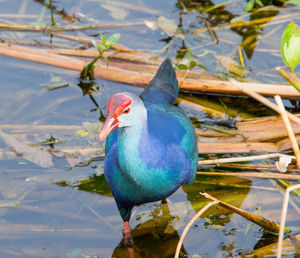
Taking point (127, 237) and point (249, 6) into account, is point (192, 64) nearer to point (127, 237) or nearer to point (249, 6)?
point (249, 6)

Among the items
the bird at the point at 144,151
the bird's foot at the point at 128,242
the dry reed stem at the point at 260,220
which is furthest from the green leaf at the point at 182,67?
the bird's foot at the point at 128,242

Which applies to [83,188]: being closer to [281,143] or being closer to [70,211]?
[70,211]

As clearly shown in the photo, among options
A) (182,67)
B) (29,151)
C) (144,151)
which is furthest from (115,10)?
(144,151)

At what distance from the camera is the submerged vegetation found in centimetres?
331

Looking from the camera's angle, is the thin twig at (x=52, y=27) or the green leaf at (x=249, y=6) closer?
the thin twig at (x=52, y=27)

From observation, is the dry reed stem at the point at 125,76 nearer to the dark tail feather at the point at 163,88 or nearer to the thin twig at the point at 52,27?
the thin twig at the point at 52,27

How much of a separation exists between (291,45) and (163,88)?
4.26 ft

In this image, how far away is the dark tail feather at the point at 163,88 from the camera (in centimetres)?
355

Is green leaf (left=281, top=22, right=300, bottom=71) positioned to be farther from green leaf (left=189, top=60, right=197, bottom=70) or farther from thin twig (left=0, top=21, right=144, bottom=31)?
thin twig (left=0, top=21, right=144, bottom=31)

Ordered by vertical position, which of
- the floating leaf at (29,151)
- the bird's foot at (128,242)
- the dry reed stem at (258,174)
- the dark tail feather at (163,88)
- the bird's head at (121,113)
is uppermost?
the bird's head at (121,113)

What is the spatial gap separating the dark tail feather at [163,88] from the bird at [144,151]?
0.17 metres

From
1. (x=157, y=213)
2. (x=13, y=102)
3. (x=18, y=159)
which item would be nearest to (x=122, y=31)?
(x=13, y=102)

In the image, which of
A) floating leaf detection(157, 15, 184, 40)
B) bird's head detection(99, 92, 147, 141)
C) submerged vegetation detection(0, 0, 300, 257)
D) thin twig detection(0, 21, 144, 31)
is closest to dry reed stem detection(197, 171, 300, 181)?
submerged vegetation detection(0, 0, 300, 257)

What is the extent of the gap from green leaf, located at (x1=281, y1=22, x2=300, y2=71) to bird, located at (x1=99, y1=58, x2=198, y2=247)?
773mm
